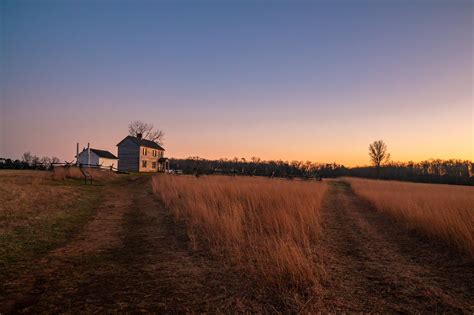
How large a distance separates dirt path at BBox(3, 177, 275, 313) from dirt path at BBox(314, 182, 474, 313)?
4.46 feet

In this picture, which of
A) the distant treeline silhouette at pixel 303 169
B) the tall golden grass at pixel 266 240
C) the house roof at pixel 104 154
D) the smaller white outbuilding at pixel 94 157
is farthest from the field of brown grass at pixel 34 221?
the house roof at pixel 104 154

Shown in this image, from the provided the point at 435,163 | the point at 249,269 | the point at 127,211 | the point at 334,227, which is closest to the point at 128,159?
the point at 127,211

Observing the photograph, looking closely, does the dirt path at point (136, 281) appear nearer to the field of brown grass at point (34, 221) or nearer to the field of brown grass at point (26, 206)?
the field of brown grass at point (34, 221)

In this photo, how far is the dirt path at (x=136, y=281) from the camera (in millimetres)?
3656

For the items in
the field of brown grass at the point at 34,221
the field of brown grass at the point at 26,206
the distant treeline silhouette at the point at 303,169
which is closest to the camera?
the field of brown grass at the point at 34,221

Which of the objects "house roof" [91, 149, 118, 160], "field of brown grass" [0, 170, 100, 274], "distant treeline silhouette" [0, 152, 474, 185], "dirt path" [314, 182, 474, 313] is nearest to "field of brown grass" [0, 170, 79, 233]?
"field of brown grass" [0, 170, 100, 274]

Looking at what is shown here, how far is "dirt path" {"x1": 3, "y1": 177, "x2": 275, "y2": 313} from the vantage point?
3.66 meters

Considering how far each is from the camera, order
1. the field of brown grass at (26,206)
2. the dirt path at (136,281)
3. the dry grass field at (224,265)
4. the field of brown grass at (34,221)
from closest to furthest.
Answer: the dirt path at (136,281) < the dry grass field at (224,265) < the field of brown grass at (34,221) < the field of brown grass at (26,206)

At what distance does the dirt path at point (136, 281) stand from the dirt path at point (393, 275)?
136 cm

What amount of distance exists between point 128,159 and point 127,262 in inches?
1754

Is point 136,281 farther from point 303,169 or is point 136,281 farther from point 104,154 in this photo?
point 303,169

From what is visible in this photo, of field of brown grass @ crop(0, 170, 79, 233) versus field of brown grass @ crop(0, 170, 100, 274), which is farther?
field of brown grass @ crop(0, 170, 79, 233)

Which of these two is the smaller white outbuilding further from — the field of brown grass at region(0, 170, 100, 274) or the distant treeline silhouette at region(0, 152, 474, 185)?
the field of brown grass at region(0, 170, 100, 274)

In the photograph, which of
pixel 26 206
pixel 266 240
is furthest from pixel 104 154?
pixel 266 240
